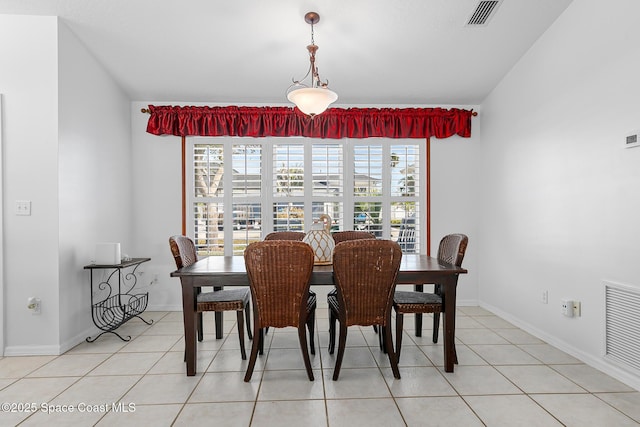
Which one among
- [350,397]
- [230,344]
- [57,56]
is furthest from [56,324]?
[350,397]

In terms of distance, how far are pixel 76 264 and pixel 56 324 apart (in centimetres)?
48

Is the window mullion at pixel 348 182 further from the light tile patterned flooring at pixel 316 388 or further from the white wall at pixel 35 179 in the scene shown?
the white wall at pixel 35 179

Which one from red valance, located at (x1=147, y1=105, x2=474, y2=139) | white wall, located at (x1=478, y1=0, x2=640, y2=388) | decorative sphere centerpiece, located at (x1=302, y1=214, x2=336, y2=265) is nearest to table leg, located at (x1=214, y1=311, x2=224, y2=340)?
decorative sphere centerpiece, located at (x1=302, y1=214, x2=336, y2=265)

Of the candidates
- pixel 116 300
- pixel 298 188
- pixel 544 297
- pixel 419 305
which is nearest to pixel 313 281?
pixel 419 305

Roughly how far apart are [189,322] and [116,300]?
5.65ft

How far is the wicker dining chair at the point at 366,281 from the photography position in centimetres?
212

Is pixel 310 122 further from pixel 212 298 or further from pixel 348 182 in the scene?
pixel 212 298

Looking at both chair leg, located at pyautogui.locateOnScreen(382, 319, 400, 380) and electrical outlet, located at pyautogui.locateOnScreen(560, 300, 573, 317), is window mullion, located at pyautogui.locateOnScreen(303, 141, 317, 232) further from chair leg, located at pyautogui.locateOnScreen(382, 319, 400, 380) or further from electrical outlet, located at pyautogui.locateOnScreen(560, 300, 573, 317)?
electrical outlet, located at pyautogui.locateOnScreen(560, 300, 573, 317)

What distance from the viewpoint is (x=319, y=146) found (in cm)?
411

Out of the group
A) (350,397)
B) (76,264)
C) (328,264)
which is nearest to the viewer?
(350,397)

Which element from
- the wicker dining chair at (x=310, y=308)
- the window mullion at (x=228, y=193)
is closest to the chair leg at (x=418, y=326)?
the wicker dining chair at (x=310, y=308)

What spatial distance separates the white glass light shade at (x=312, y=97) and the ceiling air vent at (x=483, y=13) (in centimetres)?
130

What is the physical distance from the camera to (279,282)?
214 cm

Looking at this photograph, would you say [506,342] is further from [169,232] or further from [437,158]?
[169,232]
